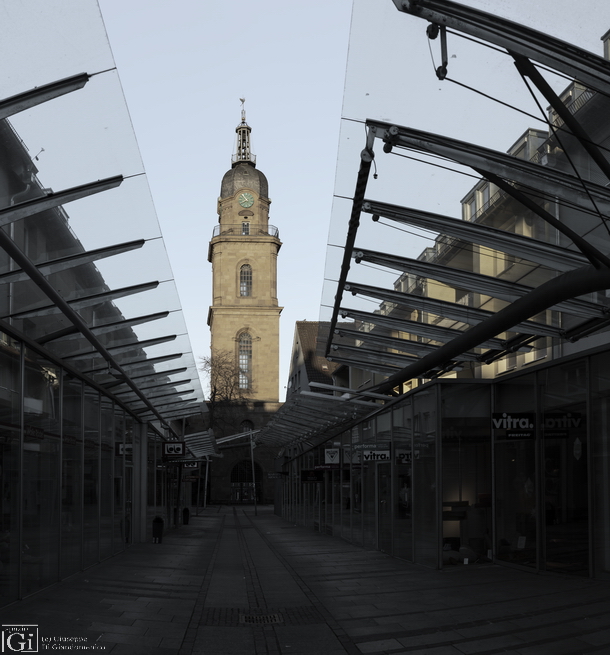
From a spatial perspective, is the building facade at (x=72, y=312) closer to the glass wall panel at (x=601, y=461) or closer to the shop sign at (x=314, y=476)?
the glass wall panel at (x=601, y=461)

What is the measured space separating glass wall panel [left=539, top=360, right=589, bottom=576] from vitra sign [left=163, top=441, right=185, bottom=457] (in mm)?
16152

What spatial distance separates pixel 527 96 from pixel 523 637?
5203 millimetres

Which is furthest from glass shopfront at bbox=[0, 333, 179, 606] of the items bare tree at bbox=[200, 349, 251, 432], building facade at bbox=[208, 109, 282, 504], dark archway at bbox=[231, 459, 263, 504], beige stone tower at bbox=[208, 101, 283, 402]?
beige stone tower at bbox=[208, 101, 283, 402]

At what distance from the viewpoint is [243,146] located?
87.1 metres

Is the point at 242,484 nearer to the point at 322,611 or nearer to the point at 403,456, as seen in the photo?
the point at 403,456

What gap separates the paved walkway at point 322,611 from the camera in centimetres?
864

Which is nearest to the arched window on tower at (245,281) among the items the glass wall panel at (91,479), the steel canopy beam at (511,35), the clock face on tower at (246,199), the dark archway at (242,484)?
the clock face on tower at (246,199)

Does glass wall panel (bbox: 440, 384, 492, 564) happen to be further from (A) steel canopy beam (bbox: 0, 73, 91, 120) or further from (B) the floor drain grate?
(A) steel canopy beam (bbox: 0, 73, 91, 120)

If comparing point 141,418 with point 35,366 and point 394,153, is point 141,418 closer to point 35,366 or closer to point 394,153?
point 35,366

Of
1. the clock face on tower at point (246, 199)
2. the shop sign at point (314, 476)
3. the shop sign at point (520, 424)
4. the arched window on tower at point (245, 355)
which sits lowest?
the shop sign at point (314, 476)

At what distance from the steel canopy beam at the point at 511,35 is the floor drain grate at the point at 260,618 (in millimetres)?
7405

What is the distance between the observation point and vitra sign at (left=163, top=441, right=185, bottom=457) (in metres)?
27.7

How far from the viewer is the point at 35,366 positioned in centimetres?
1270

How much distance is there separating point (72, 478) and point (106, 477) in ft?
12.8
